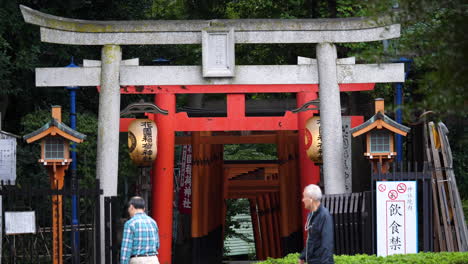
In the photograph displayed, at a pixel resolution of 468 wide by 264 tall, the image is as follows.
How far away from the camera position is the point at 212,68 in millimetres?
14398

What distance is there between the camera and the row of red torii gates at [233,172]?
1534 centimetres

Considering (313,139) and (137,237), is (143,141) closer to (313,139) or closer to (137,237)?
(313,139)

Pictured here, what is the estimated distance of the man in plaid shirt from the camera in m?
9.60

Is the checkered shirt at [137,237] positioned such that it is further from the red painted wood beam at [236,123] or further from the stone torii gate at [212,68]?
the red painted wood beam at [236,123]

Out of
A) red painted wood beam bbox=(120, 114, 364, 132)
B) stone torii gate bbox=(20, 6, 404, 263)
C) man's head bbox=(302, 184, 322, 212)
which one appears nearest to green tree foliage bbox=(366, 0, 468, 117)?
man's head bbox=(302, 184, 322, 212)

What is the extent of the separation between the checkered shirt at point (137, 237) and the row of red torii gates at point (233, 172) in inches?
212

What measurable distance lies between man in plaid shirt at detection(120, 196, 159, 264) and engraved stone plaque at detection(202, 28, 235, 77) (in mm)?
5113

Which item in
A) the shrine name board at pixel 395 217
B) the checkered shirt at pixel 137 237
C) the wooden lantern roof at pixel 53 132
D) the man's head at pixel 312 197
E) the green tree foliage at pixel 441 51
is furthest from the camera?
the wooden lantern roof at pixel 53 132

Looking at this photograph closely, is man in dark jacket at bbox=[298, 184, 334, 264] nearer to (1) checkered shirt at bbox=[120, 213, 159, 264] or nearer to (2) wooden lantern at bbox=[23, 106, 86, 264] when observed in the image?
(1) checkered shirt at bbox=[120, 213, 159, 264]

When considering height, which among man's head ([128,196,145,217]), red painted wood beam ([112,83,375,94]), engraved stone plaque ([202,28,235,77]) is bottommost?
man's head ([128,196,145,217])

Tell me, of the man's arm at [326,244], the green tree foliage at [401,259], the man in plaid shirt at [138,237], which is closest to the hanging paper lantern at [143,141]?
the green tree foliage at [401,259]

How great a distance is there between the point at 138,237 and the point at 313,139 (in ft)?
Result: 22.0

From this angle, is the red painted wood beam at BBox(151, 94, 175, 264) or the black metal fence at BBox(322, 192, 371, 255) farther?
the red painted wood beam at BBox(151, 94, 175, 264)

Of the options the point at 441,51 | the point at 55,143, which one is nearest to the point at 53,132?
the point at 55,143
